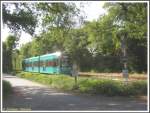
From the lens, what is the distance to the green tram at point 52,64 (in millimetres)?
39656

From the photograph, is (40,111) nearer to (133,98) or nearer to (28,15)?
(133,98)

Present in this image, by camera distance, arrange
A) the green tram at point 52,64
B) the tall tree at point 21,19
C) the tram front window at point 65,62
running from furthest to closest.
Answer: the green tram at point 52,64 → the tram front window at point 65,62 → the tall tree at point 21,19

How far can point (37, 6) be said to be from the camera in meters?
22.7

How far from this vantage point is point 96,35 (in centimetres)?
4491

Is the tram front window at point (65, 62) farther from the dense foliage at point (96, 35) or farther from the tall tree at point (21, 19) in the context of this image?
the tall tree at point (21, 19)

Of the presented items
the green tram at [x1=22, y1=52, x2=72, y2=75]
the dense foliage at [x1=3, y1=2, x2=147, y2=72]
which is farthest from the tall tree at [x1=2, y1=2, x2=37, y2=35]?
the green tram at [x1=22, y1=52, x2=72, y2=75]

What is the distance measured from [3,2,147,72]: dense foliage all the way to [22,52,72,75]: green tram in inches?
34.8

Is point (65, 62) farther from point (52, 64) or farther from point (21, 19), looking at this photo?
point (21, 19)

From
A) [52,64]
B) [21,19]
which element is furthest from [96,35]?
[21,19]

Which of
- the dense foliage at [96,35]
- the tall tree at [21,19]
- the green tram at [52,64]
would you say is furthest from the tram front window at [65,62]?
the tall tree at [21,19]

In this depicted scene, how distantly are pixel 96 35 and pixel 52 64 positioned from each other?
21.5 ft

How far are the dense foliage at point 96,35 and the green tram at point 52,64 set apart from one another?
0.88 meters

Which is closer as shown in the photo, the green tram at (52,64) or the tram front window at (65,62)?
the tram front window at (65,62)

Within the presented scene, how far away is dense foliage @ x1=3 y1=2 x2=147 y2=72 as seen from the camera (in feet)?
78.0
